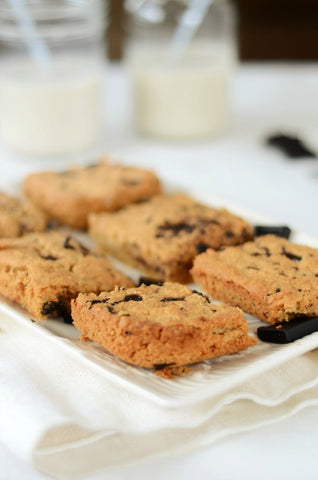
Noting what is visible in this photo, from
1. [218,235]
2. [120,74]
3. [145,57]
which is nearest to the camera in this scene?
[218,235]

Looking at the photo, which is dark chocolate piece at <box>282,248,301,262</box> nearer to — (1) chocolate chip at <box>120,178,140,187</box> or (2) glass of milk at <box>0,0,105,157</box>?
(1) chocolate chip at <box>120,178,140,187</box>

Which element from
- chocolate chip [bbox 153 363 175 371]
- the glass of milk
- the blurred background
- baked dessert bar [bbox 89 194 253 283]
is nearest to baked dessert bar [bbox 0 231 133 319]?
baked dessert bar [bbox 89 194 253 283]

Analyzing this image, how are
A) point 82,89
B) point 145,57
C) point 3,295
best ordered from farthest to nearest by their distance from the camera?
point 145,57 < point 82,89 < point 3,295

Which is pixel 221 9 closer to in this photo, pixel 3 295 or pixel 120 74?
pixel 120 74

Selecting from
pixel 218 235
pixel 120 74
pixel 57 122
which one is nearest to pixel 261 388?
pixel 218 235

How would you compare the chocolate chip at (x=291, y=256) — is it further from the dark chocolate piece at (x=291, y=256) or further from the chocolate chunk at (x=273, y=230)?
the chocolate chunk at (x=273, y=230)

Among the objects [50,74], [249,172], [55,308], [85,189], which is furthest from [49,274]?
[50,74]
